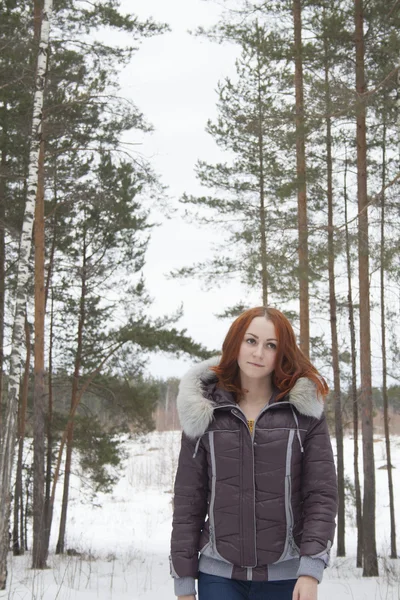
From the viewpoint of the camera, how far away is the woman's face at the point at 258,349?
2.62 m

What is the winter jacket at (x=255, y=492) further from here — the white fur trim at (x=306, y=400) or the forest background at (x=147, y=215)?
the forest background at (x=147, y=215)

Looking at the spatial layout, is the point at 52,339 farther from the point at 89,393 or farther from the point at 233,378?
the point at 233,378

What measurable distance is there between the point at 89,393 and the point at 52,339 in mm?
1609

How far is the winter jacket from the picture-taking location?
240 cm

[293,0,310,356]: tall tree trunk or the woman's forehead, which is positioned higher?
[293,0,310,356]: tall tree trunk

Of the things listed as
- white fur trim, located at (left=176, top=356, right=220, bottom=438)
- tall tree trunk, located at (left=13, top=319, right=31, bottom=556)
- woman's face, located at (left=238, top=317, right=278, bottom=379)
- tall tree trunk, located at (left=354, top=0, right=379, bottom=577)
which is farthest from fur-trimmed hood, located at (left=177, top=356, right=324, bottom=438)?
tall tree trunk, located at (left=13, top=319, right=31, bottom=556)

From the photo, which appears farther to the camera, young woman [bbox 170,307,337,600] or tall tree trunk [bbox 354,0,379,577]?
tall tree trunk [bbox 354,0,379,577]

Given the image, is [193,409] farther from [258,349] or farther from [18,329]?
[18,329]

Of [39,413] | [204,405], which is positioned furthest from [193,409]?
[39,413]

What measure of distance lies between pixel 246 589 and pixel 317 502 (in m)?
0.40

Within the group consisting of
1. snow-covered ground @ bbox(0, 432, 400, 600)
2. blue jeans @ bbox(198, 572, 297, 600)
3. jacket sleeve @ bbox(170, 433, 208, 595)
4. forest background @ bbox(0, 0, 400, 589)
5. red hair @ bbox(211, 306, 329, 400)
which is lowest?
snow-covered ground @ bbox(0, 432, 400, 600)

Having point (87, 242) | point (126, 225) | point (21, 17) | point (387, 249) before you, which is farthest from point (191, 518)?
point (87, 242)

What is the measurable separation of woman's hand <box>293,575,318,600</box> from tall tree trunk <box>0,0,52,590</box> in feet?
22.1

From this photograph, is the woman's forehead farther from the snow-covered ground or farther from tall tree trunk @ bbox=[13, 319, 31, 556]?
tall tree trunk @ bbox=[13, 319, 31, 556]
